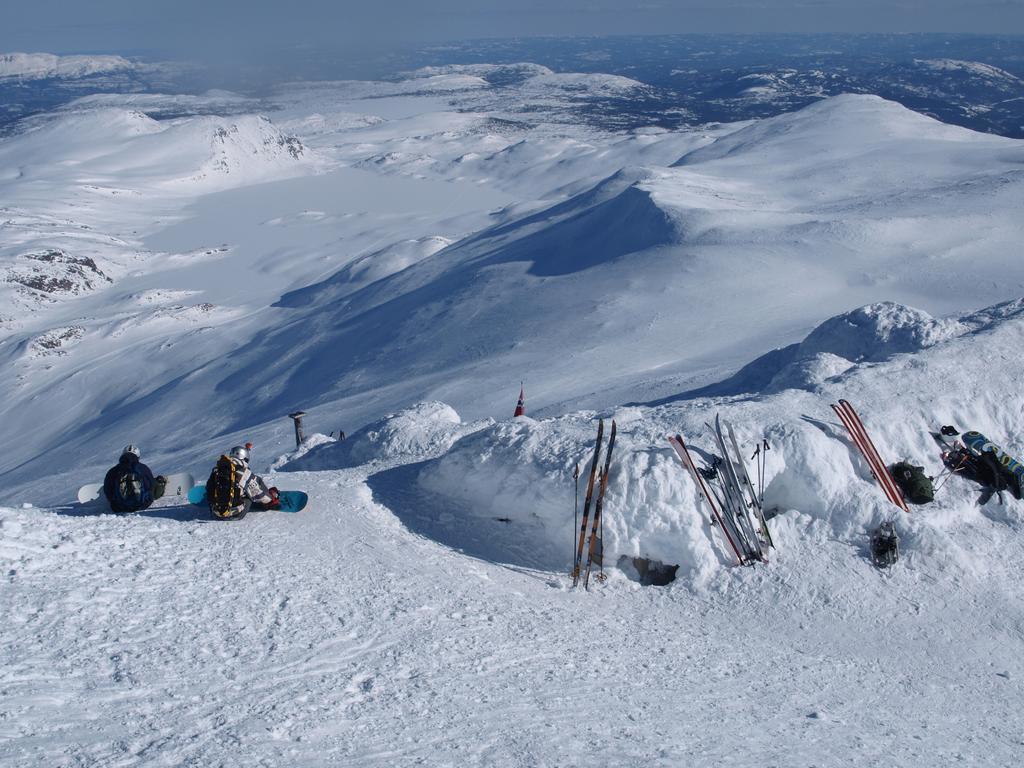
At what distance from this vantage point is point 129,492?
8.67 meters

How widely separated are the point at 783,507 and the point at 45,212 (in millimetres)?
85586

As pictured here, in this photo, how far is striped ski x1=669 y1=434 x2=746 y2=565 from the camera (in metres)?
8.45

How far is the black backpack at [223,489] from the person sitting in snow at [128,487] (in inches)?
29.6

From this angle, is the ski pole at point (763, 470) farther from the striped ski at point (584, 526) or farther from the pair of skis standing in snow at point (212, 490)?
the pair of skis standing in snow at point (212, 490)

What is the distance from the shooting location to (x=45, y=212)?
7806cm

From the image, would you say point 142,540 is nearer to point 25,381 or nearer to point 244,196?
point 25,381

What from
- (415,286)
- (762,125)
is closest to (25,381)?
(415,286)

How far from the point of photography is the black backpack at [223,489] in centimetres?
855

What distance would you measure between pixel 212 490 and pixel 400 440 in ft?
13.4

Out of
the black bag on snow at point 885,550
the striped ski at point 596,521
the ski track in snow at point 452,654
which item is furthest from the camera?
the black bag on snow at point 885,550

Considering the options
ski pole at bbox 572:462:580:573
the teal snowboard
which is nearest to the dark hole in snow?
ski pole at bbox 572:462:580:573

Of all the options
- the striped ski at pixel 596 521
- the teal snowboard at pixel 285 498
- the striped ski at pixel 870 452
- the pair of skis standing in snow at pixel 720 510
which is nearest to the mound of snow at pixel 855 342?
the striped ski at pixel 870 452

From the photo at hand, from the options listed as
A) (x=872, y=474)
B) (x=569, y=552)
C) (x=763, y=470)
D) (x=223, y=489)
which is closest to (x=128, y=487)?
(x=223, y=489)

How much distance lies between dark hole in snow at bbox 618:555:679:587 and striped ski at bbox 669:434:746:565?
24.2 inches
